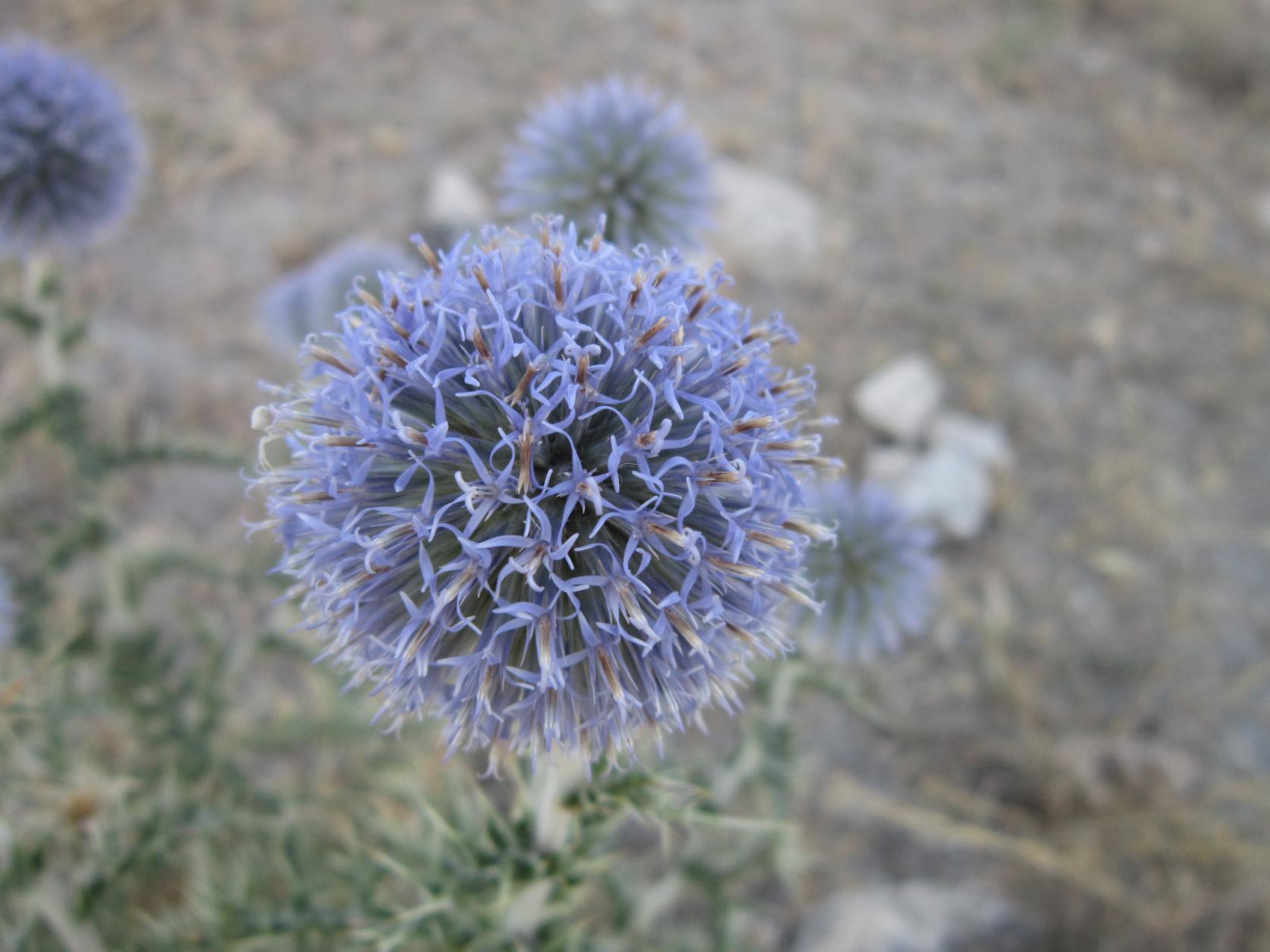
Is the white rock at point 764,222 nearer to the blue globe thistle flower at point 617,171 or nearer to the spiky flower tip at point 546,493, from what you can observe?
the blue globe thistle flower at point 617,171

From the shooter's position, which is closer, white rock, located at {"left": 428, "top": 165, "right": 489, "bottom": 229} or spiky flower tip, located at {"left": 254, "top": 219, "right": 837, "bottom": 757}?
spiky flower tip, located at {"left": 254, "top": 219, "right": 837, "bottom": 757}

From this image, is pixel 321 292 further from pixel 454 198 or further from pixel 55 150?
pixel 454 198

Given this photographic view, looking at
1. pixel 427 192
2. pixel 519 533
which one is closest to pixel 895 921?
pixel 519 533

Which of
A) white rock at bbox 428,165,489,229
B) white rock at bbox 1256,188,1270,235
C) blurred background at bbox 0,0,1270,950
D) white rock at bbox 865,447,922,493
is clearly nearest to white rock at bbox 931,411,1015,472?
blurred background at bbox 0,0,1270,950

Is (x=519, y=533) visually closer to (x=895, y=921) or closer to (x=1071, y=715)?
(x=895, y=921)

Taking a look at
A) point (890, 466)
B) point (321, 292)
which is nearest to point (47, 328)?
point (321, 292)

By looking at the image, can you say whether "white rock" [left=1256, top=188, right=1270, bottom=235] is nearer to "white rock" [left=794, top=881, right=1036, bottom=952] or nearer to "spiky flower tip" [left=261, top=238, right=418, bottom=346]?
"white rock" [left=794, top=881, right=1036, bottom=952]
